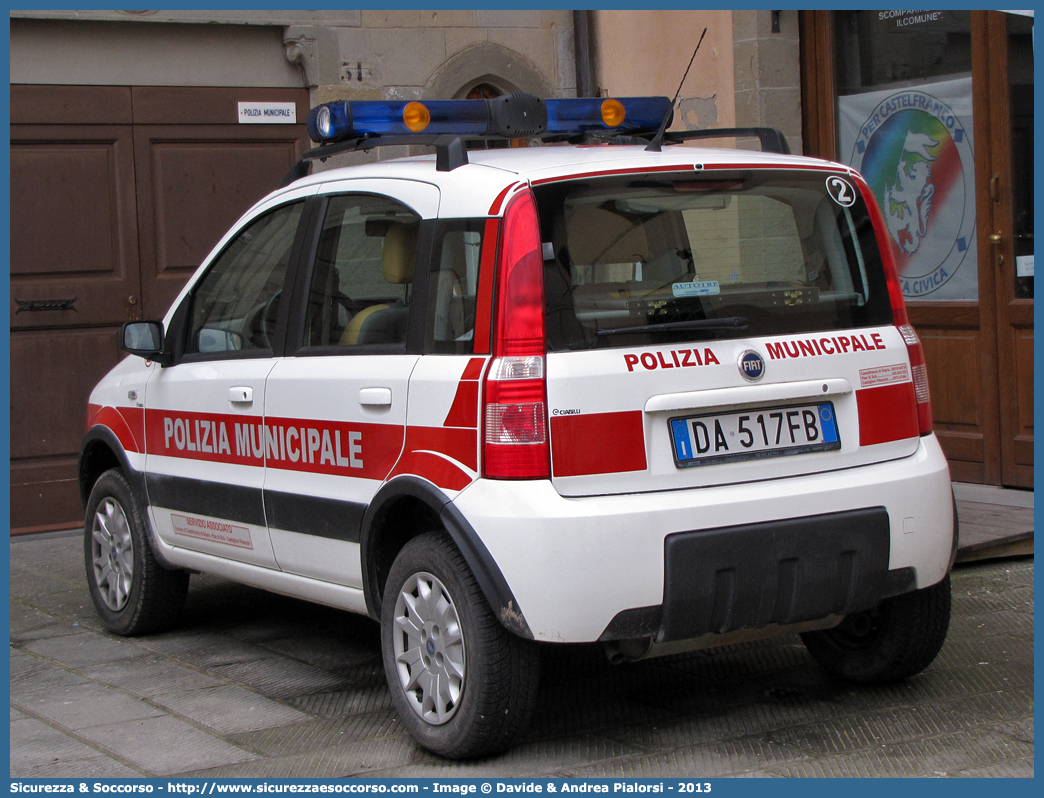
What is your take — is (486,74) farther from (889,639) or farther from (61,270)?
(889,639)

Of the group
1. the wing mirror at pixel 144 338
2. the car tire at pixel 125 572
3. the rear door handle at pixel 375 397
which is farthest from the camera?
the car tire at pixel 125 572

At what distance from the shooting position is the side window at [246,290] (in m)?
4.81

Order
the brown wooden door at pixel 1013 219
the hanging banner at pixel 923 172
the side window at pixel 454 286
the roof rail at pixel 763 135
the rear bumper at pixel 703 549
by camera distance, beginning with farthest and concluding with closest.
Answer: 1. the hanging banner at pixel 923 172
2. the brown wooden door at pixel 1013 219
3. the roof rail at pixel 763 135
4. the side window at pixel 454 286
5. the rear bumper at pixel 703 549

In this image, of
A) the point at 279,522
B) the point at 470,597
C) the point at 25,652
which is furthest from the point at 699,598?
the point at 25,652

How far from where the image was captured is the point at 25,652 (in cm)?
553

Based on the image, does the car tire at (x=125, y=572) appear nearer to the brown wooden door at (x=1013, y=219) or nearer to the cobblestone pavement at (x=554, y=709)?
the cobblestone pavement at (x=554, y=709)

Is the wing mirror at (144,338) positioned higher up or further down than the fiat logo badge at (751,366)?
higher up

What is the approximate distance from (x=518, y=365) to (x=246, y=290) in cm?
180

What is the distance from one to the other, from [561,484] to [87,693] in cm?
230

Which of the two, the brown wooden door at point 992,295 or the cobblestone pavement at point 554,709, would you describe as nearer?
the cobblestone pavement at point 554,709

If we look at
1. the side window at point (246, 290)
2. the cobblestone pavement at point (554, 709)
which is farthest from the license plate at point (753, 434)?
the side window at point (246, 290)

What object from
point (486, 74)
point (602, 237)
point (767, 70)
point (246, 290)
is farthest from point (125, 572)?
point (486, 74)

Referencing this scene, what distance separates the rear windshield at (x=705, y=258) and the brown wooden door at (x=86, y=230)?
542 cm

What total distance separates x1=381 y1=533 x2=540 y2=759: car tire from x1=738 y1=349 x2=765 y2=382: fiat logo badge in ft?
3.21
